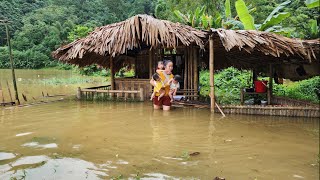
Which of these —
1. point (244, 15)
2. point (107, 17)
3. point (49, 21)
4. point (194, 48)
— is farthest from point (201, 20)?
point (107, 17)

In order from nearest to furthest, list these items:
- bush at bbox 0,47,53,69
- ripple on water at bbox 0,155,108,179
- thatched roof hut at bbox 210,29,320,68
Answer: ripple on water at bbox 0,155,108,179, thatched roof hut at bbox 210,29,320,68, bush at bbox 0,47,53,69

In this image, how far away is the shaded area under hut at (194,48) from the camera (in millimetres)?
8242

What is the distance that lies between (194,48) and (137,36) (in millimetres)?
2276

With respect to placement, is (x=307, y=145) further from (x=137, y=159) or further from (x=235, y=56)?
(x=235, y=56)

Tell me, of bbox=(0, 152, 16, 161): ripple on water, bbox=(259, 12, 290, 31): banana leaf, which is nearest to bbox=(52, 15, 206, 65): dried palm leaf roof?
bbox=(259, 12, 290, 31): banana leaf

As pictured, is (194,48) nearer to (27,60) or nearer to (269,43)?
(269,43)

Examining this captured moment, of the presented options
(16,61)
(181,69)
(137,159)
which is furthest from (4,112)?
(16,61)

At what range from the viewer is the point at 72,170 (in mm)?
4215

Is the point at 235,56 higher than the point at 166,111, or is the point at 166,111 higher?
the point at 235,56

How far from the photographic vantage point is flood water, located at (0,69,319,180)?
4160 mm

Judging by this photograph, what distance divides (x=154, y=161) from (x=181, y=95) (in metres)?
6.37

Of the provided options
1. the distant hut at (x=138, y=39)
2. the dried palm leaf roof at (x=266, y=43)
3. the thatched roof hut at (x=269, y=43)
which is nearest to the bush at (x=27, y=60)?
the distant hut at (x=138, y=39)

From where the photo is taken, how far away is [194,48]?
1132 centimetres

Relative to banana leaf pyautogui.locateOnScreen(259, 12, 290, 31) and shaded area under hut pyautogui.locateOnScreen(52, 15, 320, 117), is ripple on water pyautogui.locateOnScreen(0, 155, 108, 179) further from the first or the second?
banana leaf pyautogui.locateOnScreen(259, 12, 290, 31)
